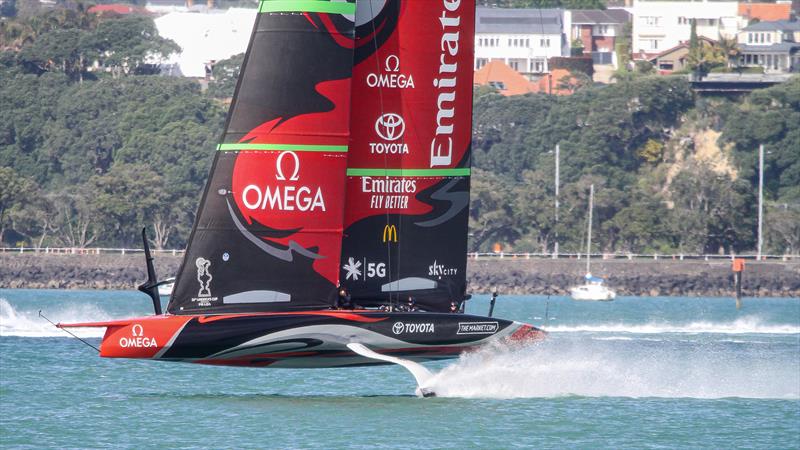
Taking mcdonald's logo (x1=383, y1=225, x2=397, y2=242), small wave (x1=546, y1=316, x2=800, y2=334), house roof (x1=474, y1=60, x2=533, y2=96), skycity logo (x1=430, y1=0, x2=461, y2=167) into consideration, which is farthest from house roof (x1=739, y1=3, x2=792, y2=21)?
mcdonald's logo (x1=383, y1=225, x2=397, y2=242)

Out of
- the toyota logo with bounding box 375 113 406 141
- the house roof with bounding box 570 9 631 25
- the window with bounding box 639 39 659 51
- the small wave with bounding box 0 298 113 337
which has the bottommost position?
the small wave with bounding box 0 298 113 337

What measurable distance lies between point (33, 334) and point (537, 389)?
18.1 meters

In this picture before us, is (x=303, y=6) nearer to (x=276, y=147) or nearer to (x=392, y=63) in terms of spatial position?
(x=392, y=63)

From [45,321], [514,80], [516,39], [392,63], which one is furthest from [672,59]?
[392,63]

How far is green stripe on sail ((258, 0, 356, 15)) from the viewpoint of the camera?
2181 centimetres

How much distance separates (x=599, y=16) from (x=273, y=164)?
119563mm

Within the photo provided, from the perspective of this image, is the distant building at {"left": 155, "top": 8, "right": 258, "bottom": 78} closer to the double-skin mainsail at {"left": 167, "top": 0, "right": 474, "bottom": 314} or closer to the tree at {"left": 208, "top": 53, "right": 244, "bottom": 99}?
the tree at {"left": 208, "top": 53, "right": 244, "bottom": 99}

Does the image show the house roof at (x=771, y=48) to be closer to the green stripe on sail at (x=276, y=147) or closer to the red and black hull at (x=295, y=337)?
the red and black hull at (x=295, y=337)

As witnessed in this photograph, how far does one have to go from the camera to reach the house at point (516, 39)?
12738 cm

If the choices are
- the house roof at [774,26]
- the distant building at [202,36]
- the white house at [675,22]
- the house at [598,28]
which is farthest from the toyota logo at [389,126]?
the house at [598,28]

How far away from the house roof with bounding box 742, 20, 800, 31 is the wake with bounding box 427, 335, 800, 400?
307 ft

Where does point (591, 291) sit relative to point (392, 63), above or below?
below

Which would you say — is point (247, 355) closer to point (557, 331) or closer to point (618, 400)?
point (618, 400)

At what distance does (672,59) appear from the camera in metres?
117
